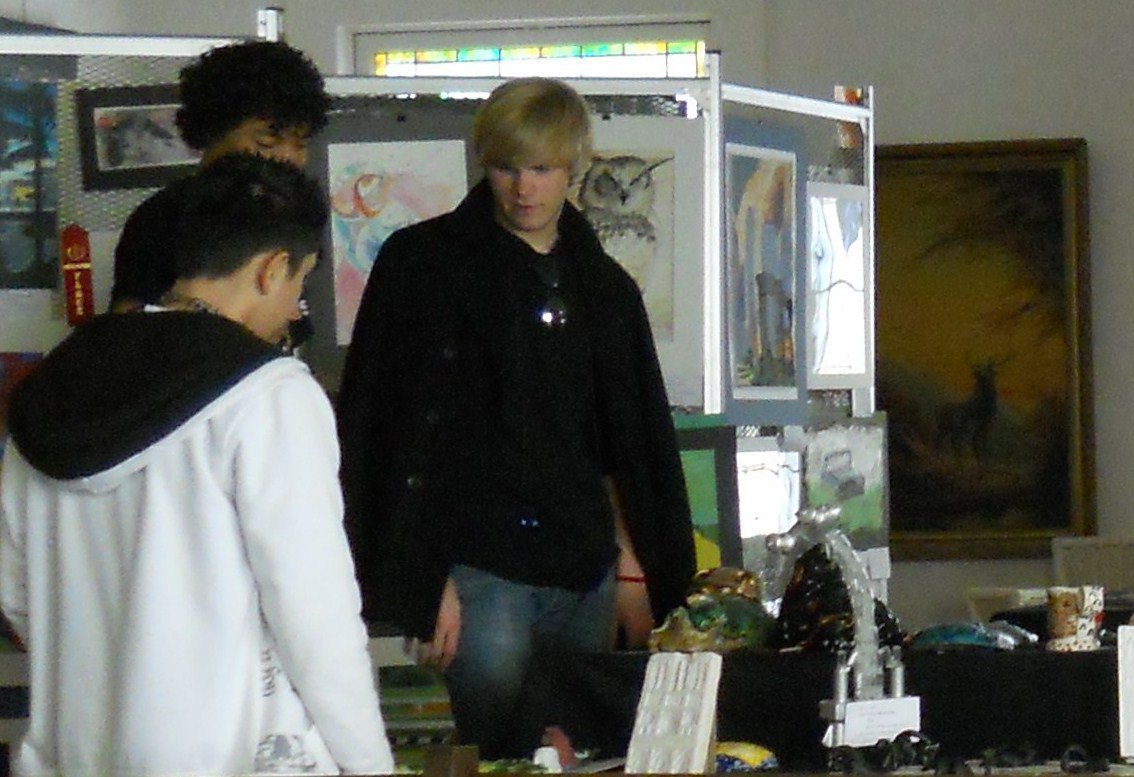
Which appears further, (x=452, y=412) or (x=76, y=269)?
(x=76, y=269)

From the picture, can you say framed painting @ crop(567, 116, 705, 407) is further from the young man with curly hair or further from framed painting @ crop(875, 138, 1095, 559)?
framed painting @ crop(875, 138, 1095, 559)

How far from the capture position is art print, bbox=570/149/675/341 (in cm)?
328

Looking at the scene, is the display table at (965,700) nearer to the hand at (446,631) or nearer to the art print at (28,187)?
the hand at (446,631)

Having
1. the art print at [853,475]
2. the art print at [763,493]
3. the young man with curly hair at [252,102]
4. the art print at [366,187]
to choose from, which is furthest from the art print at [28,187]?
the art print at [853,475]

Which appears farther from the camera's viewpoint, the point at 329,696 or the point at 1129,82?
the point at 1129,82

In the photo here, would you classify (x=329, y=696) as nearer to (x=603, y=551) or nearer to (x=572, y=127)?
(x=603, y=551)

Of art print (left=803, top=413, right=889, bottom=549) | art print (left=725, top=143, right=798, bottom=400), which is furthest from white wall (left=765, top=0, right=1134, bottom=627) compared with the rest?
art print (left=725, top=143, right=798, bottom=400)

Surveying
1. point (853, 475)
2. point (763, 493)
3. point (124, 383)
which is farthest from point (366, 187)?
point (124, 383)

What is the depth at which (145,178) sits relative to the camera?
10.1 feet

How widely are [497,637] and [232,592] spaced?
63 centimetres

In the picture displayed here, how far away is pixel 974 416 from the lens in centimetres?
596

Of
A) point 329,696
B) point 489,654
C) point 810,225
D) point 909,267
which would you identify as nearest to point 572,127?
point 489,654

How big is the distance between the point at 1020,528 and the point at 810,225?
2379 mm

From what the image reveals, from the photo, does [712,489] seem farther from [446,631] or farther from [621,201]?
[446,631]
